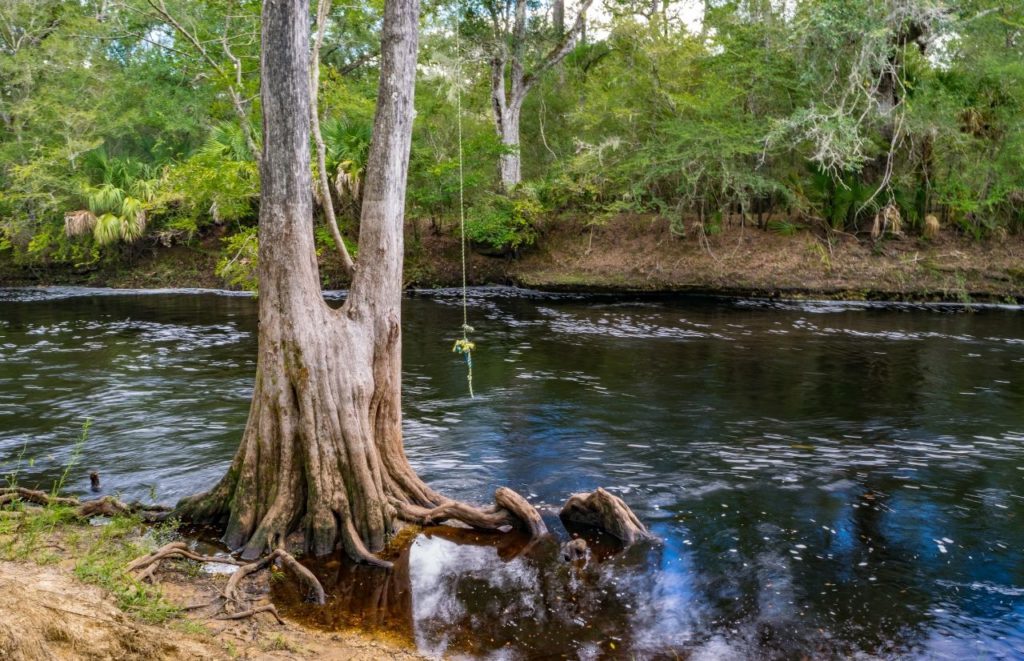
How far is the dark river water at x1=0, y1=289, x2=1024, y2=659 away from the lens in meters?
5.28

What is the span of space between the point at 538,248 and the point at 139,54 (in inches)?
739

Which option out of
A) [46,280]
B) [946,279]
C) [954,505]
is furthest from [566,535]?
[46,280]

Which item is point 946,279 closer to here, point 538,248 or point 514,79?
point 538,248

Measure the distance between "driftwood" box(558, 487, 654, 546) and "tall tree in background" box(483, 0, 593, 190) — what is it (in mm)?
18933

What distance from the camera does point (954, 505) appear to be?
7387 mm

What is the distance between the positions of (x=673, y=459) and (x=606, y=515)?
2.46 meters

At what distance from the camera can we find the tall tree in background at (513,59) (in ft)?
80.9

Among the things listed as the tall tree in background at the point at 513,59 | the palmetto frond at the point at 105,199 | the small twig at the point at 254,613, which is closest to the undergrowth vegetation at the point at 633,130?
the palmetto frond at the point at 105,199

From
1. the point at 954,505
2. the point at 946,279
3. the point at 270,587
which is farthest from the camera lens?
the point at 946,279

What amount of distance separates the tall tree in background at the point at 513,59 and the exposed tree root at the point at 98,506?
1924 cm

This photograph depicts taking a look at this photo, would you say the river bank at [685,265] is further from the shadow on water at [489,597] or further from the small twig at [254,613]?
the small twig at [254,613]

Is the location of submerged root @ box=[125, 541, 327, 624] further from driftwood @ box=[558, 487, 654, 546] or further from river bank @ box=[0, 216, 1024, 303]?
river bank @ box=[0, 216, 1024, 303]

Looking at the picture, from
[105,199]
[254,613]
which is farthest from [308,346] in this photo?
[105,199]

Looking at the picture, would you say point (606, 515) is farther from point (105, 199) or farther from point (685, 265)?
point (105, 199)
